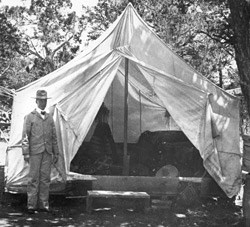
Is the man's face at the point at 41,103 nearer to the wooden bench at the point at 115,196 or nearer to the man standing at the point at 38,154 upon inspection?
the man standing at the point at 38,154

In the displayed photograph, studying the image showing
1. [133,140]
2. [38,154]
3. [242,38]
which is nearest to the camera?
[242,38]

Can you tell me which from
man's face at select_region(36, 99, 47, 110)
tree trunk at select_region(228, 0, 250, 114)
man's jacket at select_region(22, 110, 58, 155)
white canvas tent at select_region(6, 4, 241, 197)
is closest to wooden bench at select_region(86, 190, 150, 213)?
white canvas tent at select_region(6, 4, 241, 197)

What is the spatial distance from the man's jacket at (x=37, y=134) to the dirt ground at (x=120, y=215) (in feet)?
3.21

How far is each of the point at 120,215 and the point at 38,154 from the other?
160 centimetres

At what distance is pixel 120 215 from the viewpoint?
6.43 meters

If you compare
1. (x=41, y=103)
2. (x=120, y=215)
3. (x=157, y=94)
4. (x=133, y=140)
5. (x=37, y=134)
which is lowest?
(x=120, y=215)

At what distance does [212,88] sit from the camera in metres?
7.38

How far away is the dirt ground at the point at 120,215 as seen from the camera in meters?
5.91

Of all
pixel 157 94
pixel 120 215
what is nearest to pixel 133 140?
pixel 157 94

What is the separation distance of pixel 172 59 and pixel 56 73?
2.16 m

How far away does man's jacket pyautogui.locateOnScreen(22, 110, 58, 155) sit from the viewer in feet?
20.6

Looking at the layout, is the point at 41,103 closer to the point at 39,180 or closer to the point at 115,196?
the point at 39,180

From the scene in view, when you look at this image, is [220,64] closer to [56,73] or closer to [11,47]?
[11,47]

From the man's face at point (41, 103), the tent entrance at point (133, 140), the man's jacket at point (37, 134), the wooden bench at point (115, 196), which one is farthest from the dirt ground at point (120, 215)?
the man's face at point (41, 103)
